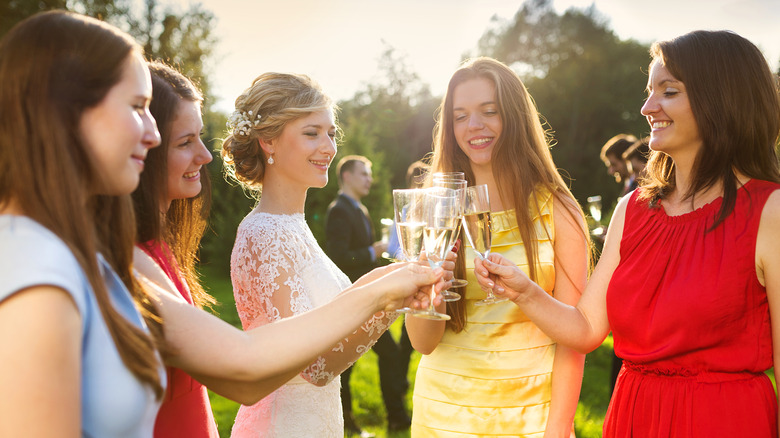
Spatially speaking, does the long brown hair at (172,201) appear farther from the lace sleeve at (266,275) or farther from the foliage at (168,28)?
the foliage at (168,28)

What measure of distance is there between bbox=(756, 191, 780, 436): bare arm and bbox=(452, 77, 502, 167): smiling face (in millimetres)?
1306

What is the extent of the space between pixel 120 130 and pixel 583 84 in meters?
26.3

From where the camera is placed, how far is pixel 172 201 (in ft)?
8.27

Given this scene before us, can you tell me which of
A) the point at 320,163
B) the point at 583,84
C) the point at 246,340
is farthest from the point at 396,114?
the point at 246,340

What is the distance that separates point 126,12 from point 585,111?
67.8 feet

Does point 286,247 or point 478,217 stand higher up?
point 478,217

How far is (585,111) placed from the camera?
24.7m

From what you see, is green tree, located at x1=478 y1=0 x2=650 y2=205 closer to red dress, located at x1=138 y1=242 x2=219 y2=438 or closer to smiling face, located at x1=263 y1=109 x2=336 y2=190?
smiling face, located at x1=263 y1=109 x2=336 y2=190

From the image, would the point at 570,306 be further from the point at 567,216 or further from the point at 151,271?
the point at 151,271

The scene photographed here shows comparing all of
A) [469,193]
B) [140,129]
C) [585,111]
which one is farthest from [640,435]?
[585,111]

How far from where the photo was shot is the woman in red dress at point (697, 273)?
2166 millimetres

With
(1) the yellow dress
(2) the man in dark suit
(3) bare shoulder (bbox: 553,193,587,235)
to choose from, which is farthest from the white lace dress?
(2) the man in dark suit

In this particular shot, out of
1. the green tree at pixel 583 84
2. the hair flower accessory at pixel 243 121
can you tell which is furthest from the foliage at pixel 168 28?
the hair flower accessory at pixel 243 121

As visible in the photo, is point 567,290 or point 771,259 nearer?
point 771,259
